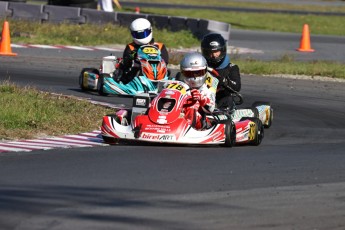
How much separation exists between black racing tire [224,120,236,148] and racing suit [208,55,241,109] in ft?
5.09

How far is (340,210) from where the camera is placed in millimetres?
7828

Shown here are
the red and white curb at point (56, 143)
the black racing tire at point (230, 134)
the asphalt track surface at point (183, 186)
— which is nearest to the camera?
the asphalt track surface at point (183, 186)

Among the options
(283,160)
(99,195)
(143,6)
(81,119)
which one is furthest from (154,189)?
(143,6)

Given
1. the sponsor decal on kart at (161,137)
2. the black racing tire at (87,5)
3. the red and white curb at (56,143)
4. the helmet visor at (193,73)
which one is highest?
the helmet visor at (193,73)

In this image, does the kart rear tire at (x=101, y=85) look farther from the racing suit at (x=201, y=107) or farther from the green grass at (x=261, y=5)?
the green grass at (x=261, y=5)

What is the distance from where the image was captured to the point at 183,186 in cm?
856

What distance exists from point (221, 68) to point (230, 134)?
6.94 feet

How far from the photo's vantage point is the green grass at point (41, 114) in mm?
11852

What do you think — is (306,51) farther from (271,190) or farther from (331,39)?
(271,190)

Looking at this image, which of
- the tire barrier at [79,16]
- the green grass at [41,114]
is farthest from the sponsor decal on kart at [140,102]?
the tire barrier at [79,16]

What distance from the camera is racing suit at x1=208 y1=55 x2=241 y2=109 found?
12.8m

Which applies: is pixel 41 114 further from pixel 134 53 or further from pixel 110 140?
pixel 134 53

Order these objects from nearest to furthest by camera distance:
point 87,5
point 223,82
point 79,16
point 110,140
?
1. point 110,140
2. point 223,82
3. point 79,16
4. point 87,5

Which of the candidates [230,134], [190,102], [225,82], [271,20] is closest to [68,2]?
[271,20]
